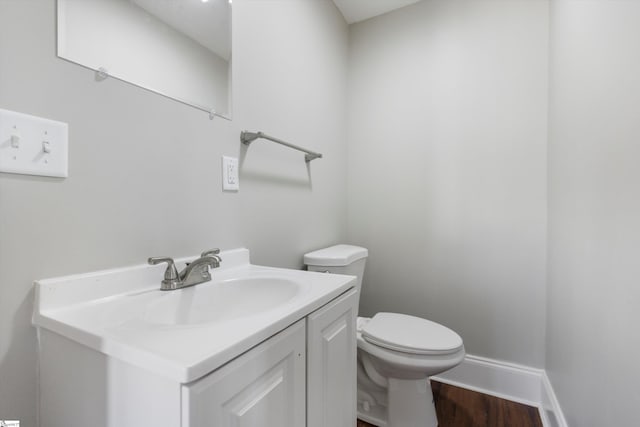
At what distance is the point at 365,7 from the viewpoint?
1829 millimetres

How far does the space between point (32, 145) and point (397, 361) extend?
1296mm

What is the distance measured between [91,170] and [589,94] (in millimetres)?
1434

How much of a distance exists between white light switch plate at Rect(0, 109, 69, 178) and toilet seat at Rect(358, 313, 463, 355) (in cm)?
120

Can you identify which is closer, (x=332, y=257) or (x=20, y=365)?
(x=20, y=365)

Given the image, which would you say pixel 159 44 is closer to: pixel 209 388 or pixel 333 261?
pixel 209 388

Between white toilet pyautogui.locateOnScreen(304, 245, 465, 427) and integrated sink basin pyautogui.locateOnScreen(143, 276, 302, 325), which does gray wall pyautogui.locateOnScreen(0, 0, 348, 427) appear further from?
white toilet pyautogui.locateOnScreen(304, 245, 465, 427)

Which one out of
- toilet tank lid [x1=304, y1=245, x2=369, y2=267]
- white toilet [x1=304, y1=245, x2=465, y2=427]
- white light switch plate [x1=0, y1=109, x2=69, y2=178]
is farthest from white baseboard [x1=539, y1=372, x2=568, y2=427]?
white light switch plate [x1=0, y1=109, x2=69, y2=178]

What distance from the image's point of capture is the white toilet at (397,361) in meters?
1.16

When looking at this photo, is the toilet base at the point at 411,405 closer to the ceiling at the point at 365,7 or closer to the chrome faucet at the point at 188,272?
the chrome faucet at the point at 188,272

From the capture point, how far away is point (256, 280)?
0.95 metres

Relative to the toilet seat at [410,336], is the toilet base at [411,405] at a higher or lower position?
lower

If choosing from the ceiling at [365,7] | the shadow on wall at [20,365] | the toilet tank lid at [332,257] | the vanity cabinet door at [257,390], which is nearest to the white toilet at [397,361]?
the toilet tank lid at [332,257]

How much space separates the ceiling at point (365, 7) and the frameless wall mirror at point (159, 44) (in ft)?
3.52

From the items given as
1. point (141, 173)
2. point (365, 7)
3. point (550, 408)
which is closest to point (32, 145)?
point (141, 173)
